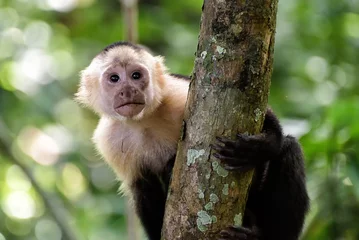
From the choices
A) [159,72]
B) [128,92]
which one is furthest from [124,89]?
[159,72]

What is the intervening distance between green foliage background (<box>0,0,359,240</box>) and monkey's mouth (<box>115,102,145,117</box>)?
99 cm

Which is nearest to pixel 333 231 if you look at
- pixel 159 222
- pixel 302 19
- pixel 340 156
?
pixel 340 156

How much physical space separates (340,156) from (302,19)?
2785mm

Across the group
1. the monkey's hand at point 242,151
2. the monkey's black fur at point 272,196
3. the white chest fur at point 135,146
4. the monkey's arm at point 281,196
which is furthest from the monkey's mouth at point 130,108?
the monkey's hand at point 242,151

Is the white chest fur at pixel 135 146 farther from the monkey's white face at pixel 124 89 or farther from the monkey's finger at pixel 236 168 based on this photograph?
the monkey's finger at pixel 236 168

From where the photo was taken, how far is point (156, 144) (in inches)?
142

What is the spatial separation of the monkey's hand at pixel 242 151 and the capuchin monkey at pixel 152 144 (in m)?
0.34

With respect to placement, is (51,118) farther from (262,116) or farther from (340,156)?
(262,116)

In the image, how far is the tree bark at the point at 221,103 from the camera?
244 cm

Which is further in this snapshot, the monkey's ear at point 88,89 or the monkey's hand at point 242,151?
the monkey's ear at point 88,89

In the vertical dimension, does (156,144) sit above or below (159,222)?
above

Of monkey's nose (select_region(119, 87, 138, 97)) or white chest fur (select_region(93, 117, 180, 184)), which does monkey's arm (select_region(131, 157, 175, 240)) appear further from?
monkey's nose (select_region(119, 87, 138, 97))

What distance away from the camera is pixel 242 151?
2.58 meters

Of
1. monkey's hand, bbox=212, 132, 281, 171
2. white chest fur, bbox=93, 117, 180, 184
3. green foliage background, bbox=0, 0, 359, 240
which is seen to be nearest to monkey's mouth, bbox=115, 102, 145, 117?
white chest fur, bbox=93, 117, 180, 184
